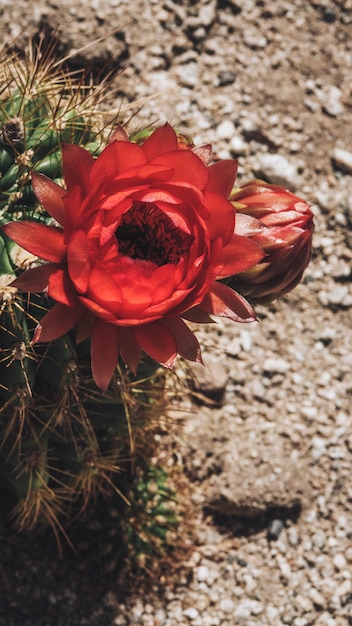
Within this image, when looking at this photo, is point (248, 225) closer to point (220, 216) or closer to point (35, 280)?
point (220, 216)

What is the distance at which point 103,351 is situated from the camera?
4.90ft

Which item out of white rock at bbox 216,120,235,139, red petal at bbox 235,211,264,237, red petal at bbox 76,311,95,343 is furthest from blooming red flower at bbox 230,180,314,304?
white rock at bbox 216,120,235,139

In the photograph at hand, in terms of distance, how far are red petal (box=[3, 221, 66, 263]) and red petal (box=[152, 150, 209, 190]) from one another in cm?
21

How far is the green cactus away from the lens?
5.85 feet

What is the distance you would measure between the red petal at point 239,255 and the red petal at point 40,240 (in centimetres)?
28

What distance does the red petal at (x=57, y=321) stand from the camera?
1.47 meters

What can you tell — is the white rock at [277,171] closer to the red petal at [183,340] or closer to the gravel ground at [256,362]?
the gravel ground at [256,362]

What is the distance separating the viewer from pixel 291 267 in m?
1.71

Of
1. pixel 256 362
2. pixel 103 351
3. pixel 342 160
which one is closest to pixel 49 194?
pixel 103 351

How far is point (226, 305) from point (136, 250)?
19 centimetres

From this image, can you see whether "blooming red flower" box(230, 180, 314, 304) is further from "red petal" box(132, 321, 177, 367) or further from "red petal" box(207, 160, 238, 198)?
"red petal" box(132, 321, 177, 367)

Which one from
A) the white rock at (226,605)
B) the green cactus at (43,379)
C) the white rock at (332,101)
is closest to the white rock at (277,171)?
the white rock at (332,101)

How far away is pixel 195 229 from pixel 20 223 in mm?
288

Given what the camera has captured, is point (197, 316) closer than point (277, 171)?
Yes
